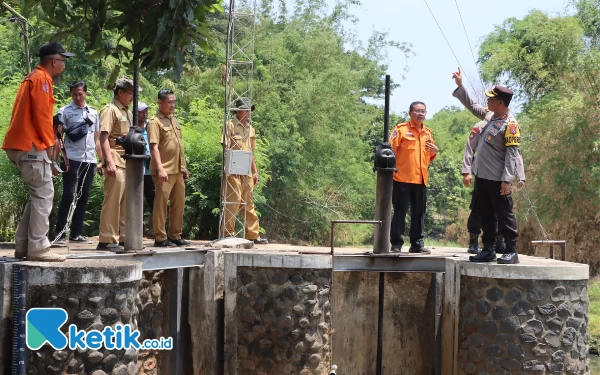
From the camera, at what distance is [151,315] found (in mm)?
10500

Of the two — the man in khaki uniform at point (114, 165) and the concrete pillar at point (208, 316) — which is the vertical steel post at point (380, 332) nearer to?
the concrete pillar at point (208, 316)

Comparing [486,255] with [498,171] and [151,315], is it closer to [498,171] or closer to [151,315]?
[498,171]

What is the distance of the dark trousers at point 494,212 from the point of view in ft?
33.9

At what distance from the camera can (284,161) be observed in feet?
83.1

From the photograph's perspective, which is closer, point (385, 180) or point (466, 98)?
point (385, 180)

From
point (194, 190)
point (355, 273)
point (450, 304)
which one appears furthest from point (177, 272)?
point (194, 190)

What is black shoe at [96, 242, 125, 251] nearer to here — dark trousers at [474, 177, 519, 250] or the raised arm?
dark trousers at [474, 177, 519, 250]

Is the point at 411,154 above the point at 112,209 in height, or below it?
above

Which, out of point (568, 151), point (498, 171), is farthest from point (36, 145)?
point (568, 151)

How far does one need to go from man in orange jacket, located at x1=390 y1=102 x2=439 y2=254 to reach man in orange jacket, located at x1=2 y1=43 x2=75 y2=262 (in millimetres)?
4643

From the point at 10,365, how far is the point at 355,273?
5113 millimetres

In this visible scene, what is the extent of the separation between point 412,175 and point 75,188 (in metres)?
3.84

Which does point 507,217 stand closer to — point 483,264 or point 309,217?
point 483,264

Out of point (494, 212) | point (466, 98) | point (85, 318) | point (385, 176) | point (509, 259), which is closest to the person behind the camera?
point (85, 318)
